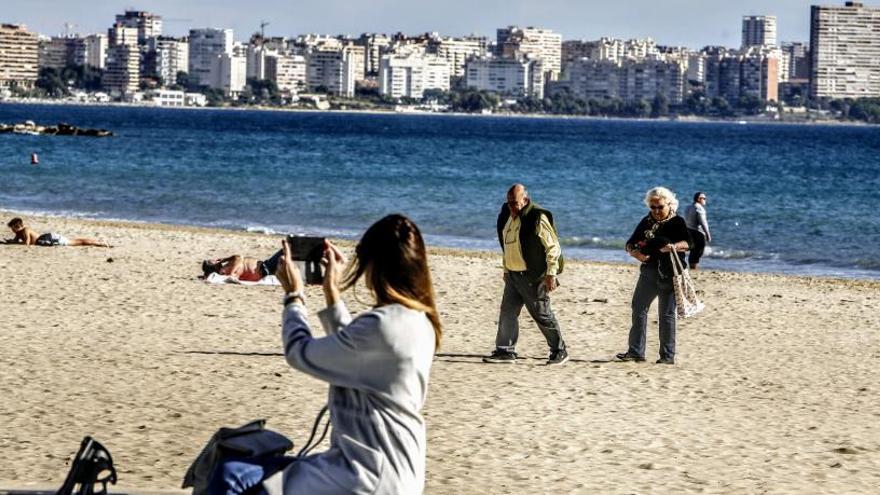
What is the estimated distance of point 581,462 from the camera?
9.28 m

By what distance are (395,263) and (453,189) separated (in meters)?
46.6

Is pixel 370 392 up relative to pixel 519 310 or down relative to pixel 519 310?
up

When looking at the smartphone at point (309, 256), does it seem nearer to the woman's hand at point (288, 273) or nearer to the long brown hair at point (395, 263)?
the woman's hand at point (288, 273)

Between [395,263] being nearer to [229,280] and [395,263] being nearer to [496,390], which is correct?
[496,390]

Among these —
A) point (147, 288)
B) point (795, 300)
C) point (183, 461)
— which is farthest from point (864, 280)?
point (183, 461)

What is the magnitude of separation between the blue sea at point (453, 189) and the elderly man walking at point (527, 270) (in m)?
14.5

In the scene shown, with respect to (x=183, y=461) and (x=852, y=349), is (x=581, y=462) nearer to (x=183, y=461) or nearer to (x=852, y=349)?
(x=183, y=461)

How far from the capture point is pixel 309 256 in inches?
225

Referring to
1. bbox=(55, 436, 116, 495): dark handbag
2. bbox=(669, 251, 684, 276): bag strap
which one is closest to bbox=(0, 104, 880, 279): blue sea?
bbox=(669, 251, 684, 276): bag strap

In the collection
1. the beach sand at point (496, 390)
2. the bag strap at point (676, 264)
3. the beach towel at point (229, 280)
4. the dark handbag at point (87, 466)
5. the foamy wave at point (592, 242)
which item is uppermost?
the bag strap at point (676, 264)

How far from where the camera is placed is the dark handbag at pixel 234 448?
5.69m

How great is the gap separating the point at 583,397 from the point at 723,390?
1261mm

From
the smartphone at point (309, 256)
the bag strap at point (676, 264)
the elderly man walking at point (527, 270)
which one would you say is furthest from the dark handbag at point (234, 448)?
the bag strap at point (676, 264)

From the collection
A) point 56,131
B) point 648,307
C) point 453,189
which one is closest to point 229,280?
point 648,307
